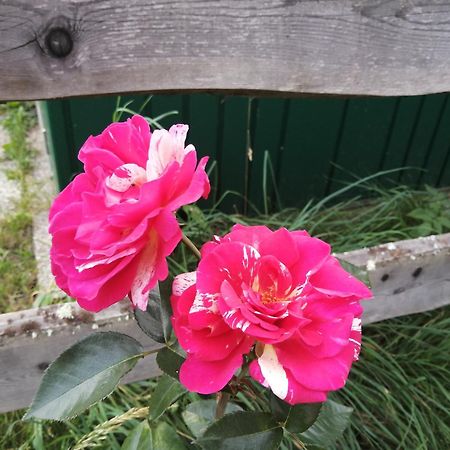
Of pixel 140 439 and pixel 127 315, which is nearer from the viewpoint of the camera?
pixel 140 439

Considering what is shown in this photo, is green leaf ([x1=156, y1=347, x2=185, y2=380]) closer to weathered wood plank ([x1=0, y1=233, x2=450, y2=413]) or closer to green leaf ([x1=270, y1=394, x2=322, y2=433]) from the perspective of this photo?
green leaf ([x1=270, y1=394, x2=322, y2=433])

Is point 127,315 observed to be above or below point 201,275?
below

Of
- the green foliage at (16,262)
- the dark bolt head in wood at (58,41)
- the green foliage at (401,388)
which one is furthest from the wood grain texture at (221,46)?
the green foliage at (16,262)

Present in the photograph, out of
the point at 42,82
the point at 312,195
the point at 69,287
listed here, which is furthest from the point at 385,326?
the point at 69,287

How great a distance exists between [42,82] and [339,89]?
1.62 ft

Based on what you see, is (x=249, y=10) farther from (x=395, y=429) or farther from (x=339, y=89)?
(x=395, y=429)

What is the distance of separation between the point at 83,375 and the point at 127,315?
1.51ft

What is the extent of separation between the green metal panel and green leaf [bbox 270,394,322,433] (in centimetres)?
144

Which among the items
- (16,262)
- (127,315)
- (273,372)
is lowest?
(16,262)

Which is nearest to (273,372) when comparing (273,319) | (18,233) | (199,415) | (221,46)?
(273,319)

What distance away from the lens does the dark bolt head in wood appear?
0.87 meters

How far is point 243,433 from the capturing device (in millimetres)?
717

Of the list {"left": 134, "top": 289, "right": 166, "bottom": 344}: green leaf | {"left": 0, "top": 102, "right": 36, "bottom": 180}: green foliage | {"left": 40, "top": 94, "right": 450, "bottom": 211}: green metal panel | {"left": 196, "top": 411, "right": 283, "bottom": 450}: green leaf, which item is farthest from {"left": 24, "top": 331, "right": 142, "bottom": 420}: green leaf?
{"left": 0, "top": 102, "right": 36, "bottom": 180}: green foliage

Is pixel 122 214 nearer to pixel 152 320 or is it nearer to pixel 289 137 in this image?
pixel 152 320
